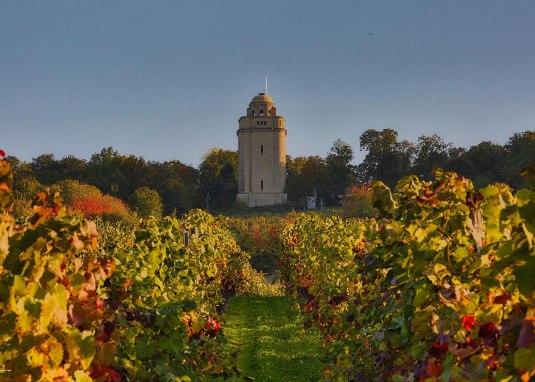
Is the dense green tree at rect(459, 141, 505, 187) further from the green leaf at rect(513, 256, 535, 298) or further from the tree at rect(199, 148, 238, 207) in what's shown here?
the green leaf at rect(513, 256, 535, 298)

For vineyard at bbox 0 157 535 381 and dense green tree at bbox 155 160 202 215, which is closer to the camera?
vineyard at bbox 0 157 535 381

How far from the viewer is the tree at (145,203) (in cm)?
4881

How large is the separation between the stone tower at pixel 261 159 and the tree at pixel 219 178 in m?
4.00

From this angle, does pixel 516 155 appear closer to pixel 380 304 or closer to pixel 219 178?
pixel 219 178

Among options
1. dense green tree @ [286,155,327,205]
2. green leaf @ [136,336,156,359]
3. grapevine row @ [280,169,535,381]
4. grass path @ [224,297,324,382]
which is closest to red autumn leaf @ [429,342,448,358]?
grapevine row @ [280,169,535,381]

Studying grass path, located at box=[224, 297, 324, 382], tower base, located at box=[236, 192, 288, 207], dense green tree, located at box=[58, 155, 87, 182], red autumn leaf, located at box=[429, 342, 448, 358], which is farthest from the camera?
tower base, located at box=[236, 192, 288, 207]

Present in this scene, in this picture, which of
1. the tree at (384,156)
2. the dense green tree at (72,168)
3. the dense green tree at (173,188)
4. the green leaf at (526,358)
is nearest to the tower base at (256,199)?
the dense green tree at (173,188)

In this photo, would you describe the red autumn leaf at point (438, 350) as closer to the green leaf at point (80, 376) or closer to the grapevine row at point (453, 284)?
the grapevine row at point (453, 284)

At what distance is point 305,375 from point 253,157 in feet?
177

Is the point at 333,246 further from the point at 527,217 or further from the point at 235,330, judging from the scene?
the point at 527,217

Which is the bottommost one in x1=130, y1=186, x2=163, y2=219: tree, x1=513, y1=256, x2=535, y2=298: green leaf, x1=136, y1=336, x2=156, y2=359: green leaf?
x1=136, y1=336, x2=156, y2=359: green leaf

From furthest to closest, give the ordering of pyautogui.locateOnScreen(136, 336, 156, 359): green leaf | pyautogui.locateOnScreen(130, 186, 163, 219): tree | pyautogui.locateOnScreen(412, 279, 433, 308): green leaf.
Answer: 1. pyautogui.locateOnScreen(130, 186, 163, 219): tree
2. pyautogui.locateOnScreen(136, 336, 156, 359): green leaf
3. pyautogui.locateOnScreen(412, 279, 433, 308): green leaf

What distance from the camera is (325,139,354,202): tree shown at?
6328 cm

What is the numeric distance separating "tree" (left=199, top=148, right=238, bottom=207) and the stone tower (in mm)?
3997
